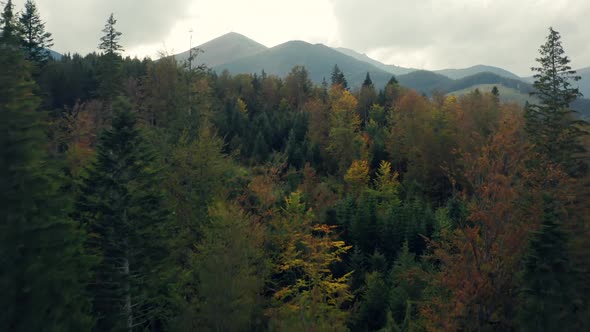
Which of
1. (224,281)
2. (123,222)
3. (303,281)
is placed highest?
(123,222)

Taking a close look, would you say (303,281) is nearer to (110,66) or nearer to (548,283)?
(548,283)

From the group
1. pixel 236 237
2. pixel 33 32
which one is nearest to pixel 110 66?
pixel 33 32

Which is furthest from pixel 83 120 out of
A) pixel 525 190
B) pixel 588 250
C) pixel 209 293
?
pixel 588 250

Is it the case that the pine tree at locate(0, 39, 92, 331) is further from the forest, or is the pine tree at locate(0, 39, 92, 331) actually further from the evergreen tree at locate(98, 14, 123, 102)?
the evergreen tree at locate(98, 14, 123, 102)

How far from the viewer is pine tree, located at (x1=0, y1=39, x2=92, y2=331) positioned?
1252cm

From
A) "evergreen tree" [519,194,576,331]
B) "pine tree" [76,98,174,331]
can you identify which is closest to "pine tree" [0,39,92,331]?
"pine tree" [76,98,174,331]

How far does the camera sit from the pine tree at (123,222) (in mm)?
17891

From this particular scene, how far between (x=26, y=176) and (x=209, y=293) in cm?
888

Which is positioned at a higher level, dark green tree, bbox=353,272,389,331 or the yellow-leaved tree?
the yellow-leaved tree

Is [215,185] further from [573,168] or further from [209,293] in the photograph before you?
[573,168]

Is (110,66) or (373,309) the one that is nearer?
(373,309)

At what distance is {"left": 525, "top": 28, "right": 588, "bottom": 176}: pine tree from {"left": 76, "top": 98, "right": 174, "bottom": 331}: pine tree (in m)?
21.5

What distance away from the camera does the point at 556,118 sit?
87.9 feet

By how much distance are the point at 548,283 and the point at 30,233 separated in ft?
58.4
